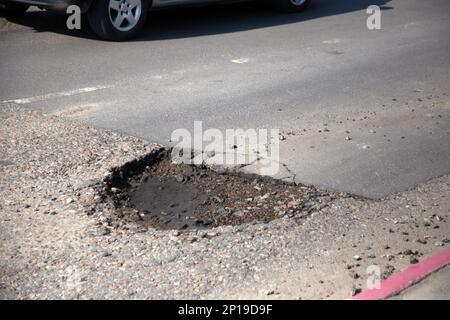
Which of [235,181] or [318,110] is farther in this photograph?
[318,110]

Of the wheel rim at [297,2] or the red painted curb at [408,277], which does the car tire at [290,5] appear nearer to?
the wheel rim at [297,2]

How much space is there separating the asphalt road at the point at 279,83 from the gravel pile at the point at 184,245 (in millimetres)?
567

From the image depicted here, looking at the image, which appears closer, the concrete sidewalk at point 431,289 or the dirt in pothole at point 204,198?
the concrete sidewalk at point 431,289

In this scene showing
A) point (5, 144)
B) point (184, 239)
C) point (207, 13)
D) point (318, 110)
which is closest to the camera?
point (184, 239)

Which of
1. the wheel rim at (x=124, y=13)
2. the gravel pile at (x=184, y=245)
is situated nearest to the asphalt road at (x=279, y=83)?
the wheel rim at (x=124, y=13)

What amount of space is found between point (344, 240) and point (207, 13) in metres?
7.98

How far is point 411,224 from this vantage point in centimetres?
523

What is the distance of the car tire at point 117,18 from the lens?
9938mm

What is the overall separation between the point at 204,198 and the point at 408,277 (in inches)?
71.1

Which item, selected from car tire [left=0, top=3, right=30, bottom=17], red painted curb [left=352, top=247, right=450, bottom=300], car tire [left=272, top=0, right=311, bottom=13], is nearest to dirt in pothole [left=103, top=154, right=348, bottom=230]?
red painted curb [left=352, top=247, right=450, bottom=300]
